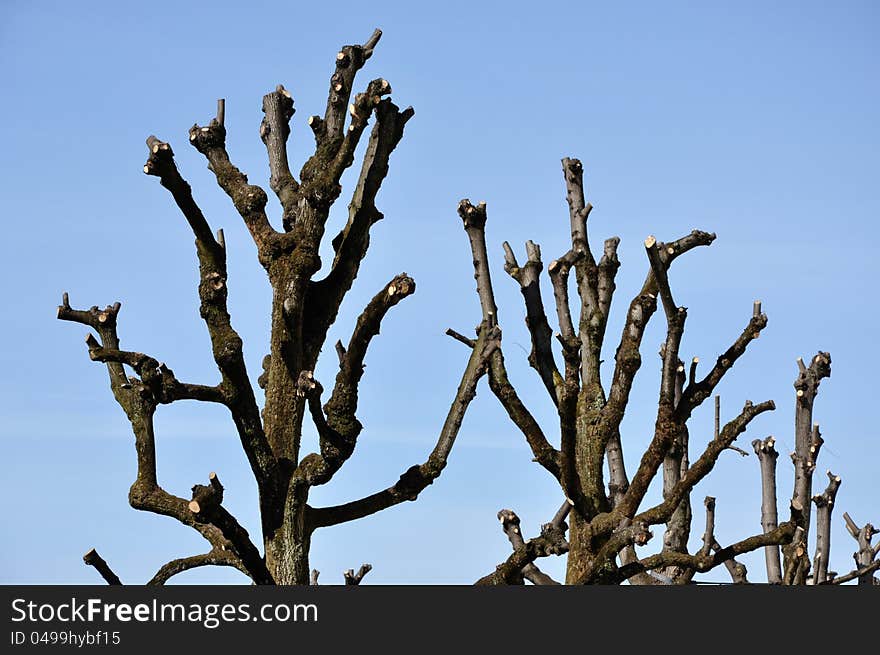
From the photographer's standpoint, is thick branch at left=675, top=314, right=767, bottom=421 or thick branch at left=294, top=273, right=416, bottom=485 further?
thick branch at left=675, top=314, right=767, bottom=421

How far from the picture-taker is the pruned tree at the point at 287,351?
9930 millimetres

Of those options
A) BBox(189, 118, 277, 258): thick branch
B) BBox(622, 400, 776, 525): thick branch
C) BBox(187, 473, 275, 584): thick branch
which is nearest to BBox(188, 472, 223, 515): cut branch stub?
BBox(187, 473, 275, 584): thick branch

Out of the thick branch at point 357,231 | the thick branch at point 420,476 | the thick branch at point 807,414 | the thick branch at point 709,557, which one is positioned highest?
the thick branch at point 357,231

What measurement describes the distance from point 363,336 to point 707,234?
3659 mm

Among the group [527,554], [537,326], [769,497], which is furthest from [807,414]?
[527,554]

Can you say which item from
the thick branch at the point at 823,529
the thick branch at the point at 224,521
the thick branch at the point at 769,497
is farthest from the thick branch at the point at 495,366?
the thick branch at the point at 823,529

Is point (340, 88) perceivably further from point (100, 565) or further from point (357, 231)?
point (100, 565)

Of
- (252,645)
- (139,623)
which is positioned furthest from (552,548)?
(139,623)

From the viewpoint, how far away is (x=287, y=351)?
10.6 metres

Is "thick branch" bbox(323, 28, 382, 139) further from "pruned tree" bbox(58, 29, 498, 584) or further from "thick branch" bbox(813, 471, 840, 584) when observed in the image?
"thick branch" bbox(813, 471, 840, 584)

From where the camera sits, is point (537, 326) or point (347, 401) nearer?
point (347, 401)

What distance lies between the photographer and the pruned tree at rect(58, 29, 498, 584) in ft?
32.6

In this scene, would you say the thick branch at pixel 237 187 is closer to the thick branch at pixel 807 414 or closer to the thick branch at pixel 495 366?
the thick branch at pixel 495 366

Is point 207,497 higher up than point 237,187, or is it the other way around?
point 237,187
